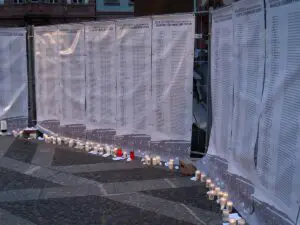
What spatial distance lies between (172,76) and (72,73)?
2758 millimetres

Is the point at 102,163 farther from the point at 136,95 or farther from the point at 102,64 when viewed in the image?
the point at 102,64

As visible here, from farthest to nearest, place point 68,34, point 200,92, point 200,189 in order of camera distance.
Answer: point 68,34 → point 200,92 → point 200,189

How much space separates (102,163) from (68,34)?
10.0 feet

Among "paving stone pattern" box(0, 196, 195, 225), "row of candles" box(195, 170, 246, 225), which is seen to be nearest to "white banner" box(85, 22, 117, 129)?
"row of candles" box(195, 170, 246, 225)

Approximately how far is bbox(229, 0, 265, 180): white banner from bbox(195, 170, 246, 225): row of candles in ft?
1.18

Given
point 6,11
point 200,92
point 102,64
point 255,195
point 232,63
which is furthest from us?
point 6,11

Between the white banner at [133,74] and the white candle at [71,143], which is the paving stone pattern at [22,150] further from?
the white banner at [133,74]

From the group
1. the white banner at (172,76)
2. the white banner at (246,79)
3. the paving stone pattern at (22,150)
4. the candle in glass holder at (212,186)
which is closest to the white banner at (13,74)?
the paving stone pattern at (22,150)

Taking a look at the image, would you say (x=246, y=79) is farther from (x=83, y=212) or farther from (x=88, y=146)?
(x=88, y=146)

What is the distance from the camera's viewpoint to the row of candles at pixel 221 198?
15.4ft

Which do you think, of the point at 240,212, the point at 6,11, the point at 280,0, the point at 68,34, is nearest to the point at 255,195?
the point at 240,212

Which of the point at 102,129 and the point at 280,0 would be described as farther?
the point at 102,129

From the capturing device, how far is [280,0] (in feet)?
13.1

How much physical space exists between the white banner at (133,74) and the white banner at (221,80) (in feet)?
4.72
